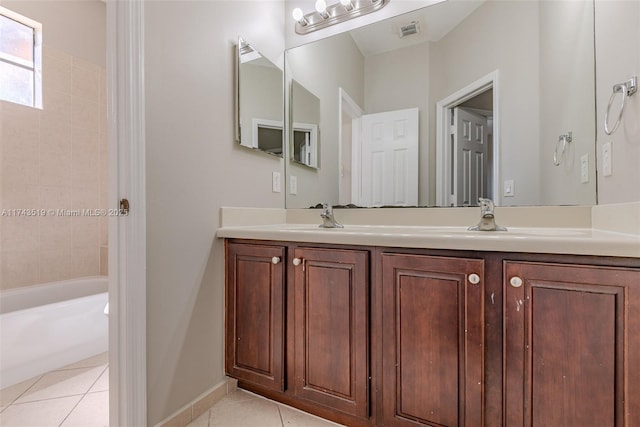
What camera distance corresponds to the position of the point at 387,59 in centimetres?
170

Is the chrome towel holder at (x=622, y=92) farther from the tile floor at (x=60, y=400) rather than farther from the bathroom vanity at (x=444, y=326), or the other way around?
the tile floor at (x=60, y=400)

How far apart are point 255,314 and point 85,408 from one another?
3.02ft

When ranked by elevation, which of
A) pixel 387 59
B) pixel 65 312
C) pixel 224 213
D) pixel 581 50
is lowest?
pixel 65 312

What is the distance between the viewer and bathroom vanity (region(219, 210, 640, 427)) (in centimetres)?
82

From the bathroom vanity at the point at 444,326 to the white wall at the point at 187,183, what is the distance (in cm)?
17

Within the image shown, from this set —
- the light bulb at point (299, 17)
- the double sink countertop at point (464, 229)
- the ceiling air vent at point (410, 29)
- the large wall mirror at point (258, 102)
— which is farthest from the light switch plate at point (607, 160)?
the light bulb at point (299, 17)

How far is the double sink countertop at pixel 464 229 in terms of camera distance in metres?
0.86

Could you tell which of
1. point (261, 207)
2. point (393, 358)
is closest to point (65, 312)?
point (261, 207)

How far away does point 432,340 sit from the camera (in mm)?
1037

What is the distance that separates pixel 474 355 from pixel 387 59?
59.2 inches

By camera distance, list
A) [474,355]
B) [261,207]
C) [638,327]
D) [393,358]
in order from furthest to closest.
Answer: [261,207]
[393,358]
[474,355]
[638,327]

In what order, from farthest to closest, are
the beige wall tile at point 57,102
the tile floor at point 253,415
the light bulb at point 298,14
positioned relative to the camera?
1. the beige wall tile at point 57,102
2. the light bulb at point 298,14
3. the tile floor at point 253,415

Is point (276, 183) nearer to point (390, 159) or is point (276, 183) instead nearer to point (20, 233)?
point (390, 159)

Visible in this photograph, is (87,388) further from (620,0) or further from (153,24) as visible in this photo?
(620,0)
